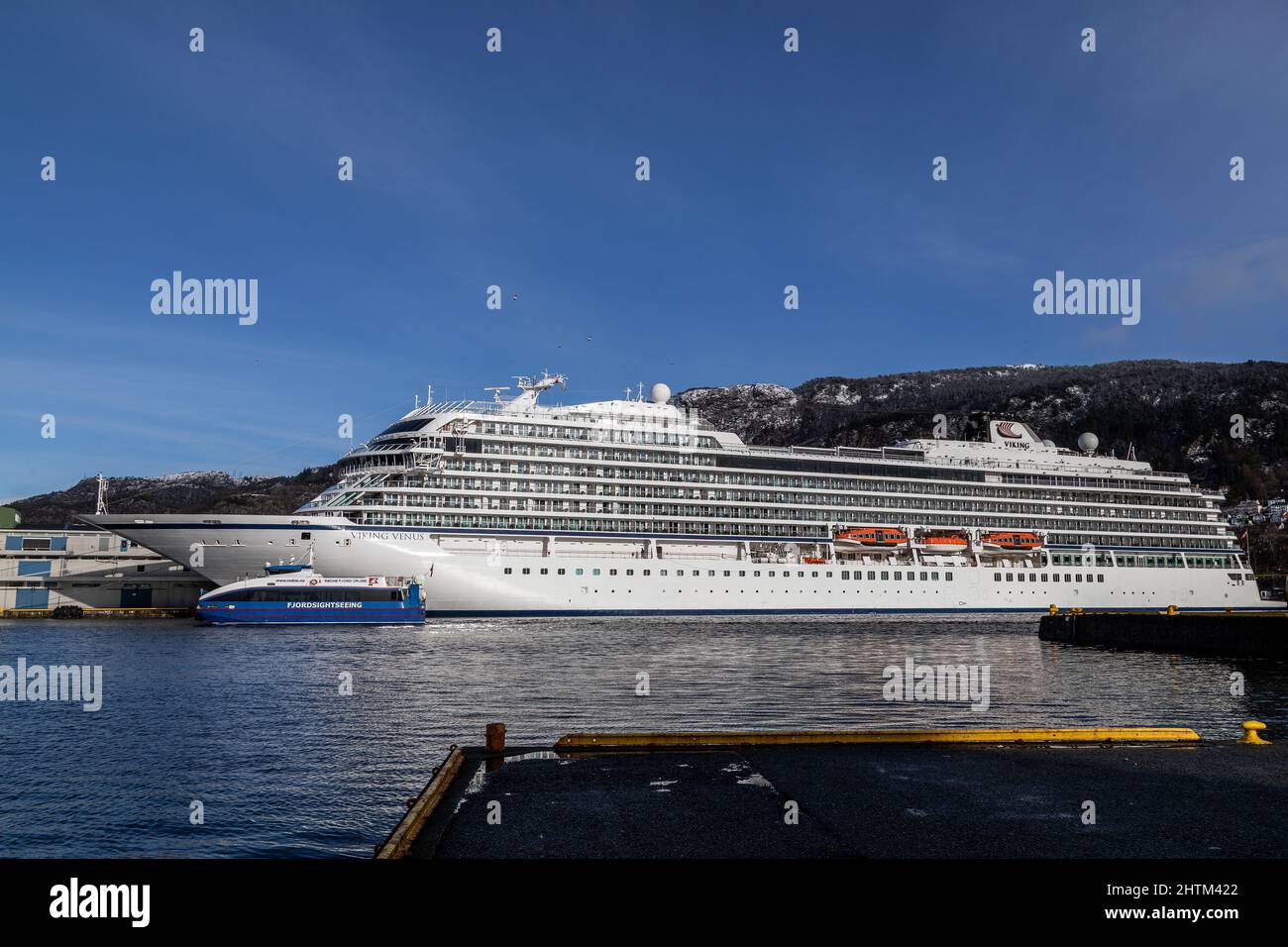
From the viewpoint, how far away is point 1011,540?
77.8 metres

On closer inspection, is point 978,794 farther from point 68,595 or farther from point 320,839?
point 68,595

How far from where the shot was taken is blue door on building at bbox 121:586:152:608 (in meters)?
74.4

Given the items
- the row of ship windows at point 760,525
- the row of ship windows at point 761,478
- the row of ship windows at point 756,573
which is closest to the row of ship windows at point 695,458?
the row of ship windows at point 761,478

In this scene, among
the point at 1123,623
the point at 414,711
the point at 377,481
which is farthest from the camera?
the point at 377,481

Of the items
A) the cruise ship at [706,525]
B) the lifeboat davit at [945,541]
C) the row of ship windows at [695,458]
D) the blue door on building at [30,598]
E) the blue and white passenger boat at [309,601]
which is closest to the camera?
the blue and white passenger boat at [309,601]

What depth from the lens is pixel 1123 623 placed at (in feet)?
173

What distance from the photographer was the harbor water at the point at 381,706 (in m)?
13.7

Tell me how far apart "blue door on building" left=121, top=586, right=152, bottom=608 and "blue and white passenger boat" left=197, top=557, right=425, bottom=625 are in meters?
21.0

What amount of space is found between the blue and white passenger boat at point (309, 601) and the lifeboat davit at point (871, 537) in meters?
34.4

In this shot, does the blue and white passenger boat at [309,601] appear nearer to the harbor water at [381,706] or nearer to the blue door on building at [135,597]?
the harbor water at [381,706]

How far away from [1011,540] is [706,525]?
29.3 m

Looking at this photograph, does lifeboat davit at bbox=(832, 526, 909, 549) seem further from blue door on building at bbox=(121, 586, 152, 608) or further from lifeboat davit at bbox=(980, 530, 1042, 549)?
blue door on building at bbox=(121, 586, 152, 608)

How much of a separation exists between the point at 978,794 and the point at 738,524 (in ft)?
187
